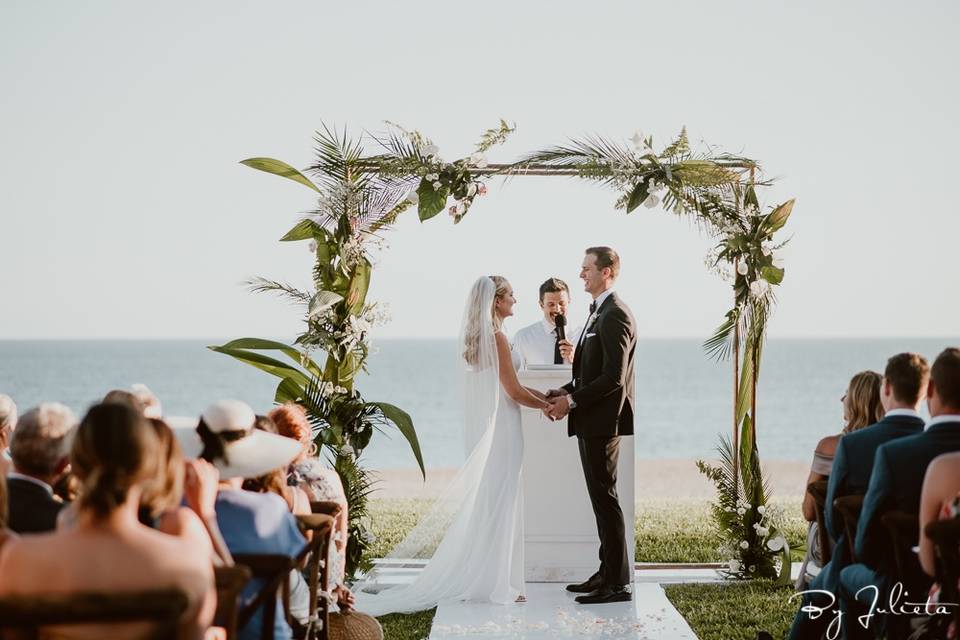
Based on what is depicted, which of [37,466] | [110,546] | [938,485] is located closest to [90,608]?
[110,546]

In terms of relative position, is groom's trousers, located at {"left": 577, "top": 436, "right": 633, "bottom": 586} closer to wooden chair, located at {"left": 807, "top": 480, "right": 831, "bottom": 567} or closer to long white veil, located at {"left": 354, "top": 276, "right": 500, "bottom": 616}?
long white veil, located at {"left": 354, "top": 276, "right": 500, "bottom": 616}

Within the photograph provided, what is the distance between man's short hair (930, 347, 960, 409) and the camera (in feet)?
12.5

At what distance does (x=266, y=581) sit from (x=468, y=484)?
10.3 ft

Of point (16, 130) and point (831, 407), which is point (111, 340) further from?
point (831, 407)

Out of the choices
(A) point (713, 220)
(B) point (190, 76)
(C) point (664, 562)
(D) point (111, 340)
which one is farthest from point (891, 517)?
(D) point (111, 340)

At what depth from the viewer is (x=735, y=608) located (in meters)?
6.21

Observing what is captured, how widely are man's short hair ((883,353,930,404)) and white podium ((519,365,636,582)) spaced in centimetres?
285

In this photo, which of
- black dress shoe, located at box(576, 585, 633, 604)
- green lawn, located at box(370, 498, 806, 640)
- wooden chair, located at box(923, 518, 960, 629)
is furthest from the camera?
black dress shoe, located at box(576, 585, 633, 604)

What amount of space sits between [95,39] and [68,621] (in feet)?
103

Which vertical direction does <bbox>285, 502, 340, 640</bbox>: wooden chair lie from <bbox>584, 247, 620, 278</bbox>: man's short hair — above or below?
below

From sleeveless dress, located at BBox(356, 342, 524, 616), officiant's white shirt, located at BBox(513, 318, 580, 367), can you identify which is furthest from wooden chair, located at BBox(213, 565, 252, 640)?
officiant's white shirt, located at BBox(513, 318, 580, 367)

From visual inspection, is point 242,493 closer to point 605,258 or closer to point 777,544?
point 605,258

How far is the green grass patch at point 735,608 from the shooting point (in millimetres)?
5727

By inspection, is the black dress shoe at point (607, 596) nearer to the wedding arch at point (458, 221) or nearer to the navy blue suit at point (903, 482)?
the wedding arch at point (458, 221)
